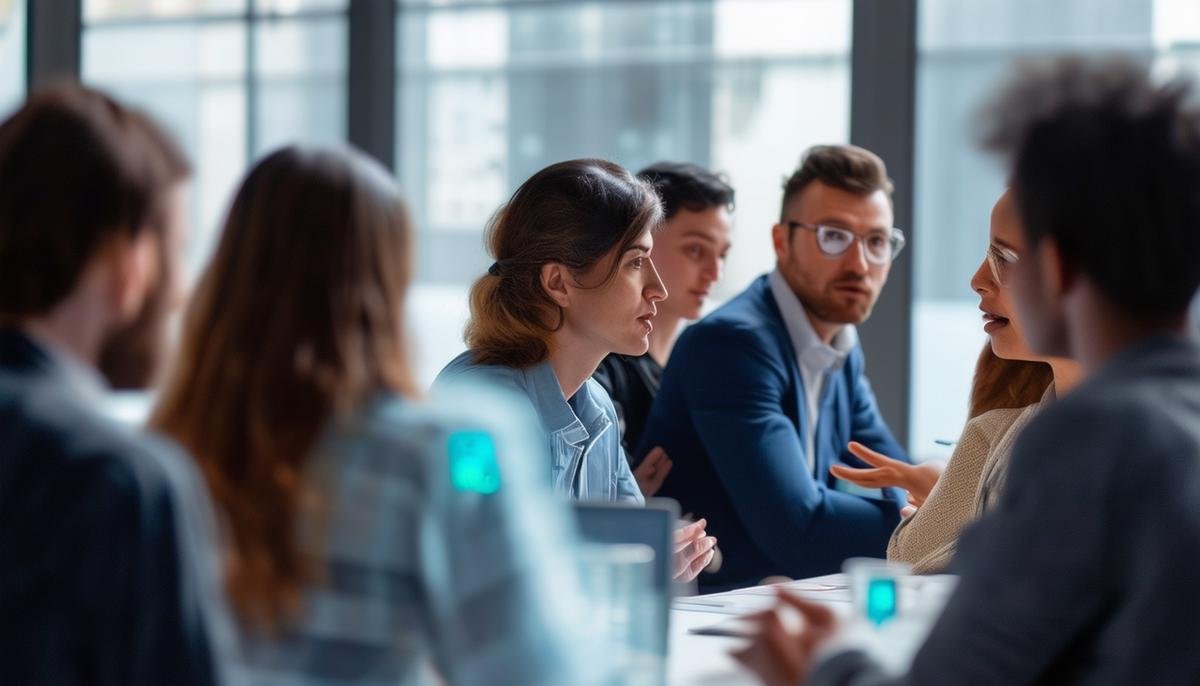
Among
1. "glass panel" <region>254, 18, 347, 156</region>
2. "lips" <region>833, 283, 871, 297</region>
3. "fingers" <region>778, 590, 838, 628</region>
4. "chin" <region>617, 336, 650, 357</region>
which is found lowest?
"fingers" <region>778, 590, 838, 628</region>

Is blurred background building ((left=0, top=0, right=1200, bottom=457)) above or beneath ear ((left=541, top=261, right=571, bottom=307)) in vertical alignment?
above

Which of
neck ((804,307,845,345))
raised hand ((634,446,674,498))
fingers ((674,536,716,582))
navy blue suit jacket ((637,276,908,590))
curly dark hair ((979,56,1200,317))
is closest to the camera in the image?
curly dark hair ((979,56,1200,317))

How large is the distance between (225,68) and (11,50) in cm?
84

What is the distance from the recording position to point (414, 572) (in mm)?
1263

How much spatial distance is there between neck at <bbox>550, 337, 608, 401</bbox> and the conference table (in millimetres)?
564

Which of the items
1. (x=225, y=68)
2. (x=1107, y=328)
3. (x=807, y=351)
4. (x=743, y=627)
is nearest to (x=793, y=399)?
(x=807, y=351)

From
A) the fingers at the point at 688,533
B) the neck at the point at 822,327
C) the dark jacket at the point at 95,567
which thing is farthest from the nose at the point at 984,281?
the dark jacket at the point at 95,567

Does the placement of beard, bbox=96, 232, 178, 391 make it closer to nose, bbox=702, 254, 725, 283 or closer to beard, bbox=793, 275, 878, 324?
beard, bbox=793, 275, 878, 324

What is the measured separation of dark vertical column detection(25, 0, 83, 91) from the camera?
18.3 ft

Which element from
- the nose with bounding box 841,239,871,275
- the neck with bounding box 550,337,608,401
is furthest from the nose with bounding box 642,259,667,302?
the nose with bounding box 841,239,871,275

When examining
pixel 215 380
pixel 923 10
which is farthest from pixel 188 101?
pixel 215 380

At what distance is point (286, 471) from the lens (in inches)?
50.8

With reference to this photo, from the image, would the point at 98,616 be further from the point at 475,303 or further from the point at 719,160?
the point at 719,160

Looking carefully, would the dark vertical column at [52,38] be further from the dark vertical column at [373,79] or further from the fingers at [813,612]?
the fingers at [813,612]
